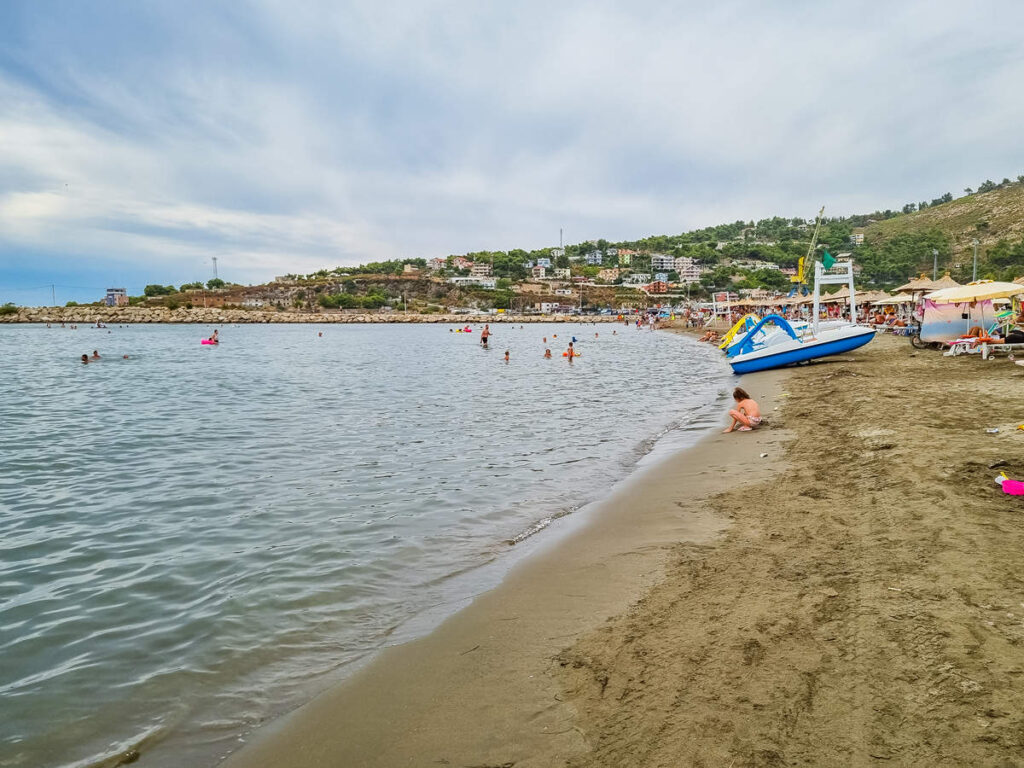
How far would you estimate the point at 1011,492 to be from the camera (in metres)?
5.59

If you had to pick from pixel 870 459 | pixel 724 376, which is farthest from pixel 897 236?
pixel 870 459

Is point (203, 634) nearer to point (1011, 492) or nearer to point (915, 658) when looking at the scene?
point (915, 658)

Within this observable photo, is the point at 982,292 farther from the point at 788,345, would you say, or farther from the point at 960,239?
the point at 960,239

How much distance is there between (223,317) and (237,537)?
487 ft

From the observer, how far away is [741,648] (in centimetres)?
366

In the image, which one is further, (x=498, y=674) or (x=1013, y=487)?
(x=1013, y=487)

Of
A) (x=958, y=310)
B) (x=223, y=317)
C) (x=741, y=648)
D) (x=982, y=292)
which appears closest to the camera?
(x=741, y=648)

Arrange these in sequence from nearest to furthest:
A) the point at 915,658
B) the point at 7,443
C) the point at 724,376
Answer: the point at 915,658
the point at 7,443
the point at 724,376

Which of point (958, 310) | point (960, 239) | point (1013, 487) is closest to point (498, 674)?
point (1013, 487)

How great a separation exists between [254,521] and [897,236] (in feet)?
545

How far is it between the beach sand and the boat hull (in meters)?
16.1

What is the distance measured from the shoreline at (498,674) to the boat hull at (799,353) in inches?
699

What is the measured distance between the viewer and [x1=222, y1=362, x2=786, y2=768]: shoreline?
3262 millimetres

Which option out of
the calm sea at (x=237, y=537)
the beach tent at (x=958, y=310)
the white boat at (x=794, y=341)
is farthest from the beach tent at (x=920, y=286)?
the calm sea at (x=237, y=537)
